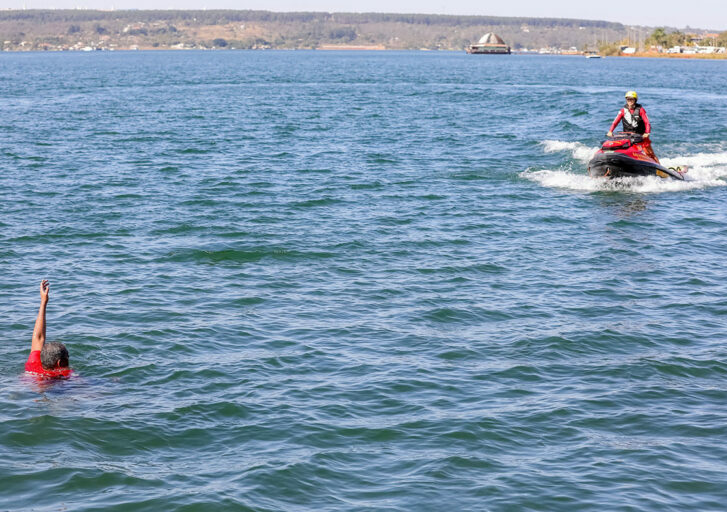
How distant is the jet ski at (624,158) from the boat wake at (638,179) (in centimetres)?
28

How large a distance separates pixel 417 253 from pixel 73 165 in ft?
57.3

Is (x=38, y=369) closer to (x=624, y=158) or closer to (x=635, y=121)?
(x=624, y=158)

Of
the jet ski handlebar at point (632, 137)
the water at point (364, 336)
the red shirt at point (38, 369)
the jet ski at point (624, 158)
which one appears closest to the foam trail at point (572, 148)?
the water at point (364, 336)

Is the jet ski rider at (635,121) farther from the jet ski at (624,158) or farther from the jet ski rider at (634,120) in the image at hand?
the jet ski at (624,158)

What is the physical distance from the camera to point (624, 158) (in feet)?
84.7

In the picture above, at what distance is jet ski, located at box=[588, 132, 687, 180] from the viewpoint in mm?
25844

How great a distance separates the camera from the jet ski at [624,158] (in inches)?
1017

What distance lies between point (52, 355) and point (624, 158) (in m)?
19.7

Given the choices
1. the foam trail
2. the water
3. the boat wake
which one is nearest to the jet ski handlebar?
the boat wake

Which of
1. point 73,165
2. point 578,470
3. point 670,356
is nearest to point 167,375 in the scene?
point 578,470

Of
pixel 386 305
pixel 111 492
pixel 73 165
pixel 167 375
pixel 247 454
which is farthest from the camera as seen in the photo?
pixel 73 165

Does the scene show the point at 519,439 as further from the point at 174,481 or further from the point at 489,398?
the point at 174,481

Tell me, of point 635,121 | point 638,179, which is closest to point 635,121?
point 635,121

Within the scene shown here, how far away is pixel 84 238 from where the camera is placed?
20.1 m
